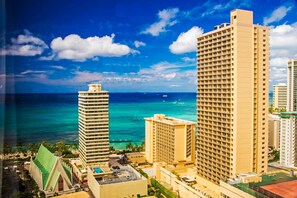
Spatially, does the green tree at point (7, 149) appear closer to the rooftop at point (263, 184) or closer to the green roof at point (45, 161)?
the green roof at point (45, 161)

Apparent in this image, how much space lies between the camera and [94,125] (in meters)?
5.42

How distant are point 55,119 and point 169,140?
258cm

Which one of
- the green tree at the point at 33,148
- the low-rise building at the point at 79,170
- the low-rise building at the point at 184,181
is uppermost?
the green tree at the point at 33,148

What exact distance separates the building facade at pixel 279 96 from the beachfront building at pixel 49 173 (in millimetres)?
8905

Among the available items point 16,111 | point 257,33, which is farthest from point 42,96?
point 257,33

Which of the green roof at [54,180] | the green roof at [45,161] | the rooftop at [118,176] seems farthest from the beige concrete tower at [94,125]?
the green roof at [54,180]

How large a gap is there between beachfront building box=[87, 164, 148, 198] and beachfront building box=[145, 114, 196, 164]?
1631mm

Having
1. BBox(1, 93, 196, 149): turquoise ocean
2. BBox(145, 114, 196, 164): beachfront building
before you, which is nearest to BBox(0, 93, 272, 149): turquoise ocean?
BBox(1, 93, 196, 149): turquoise ocean

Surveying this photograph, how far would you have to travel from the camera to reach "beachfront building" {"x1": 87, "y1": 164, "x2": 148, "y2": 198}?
13.0 feet

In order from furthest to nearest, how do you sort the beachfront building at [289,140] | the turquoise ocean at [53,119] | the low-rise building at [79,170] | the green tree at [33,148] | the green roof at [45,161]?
the beachfront building at [289,140] < the low-rise building at [79,170] < the green roof at [45,161] < the green tree at [33,148] < the turquoise ocean at [53,119]

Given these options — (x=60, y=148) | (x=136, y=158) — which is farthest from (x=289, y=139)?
(x=60, y=148)

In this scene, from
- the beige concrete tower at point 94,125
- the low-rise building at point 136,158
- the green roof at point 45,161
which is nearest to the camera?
the green roof at point 45,161

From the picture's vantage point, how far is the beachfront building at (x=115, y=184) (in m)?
3.96

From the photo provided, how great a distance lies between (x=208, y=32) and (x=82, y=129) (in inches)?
111
